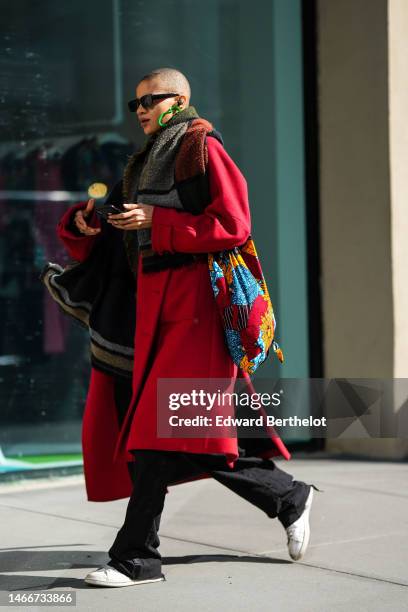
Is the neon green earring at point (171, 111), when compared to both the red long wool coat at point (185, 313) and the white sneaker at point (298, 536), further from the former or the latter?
the white sneaker at point (298, 536)

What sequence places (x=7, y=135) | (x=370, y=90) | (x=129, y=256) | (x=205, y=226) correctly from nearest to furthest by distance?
(x=205, y=226)
(x=129, y=256)
(x=7, y=135)
(x=370, y=90)

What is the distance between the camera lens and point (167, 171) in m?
4.41

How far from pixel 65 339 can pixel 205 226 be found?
9.67ft

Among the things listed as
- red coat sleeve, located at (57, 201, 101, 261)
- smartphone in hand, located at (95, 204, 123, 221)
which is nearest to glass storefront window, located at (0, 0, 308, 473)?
red coat sleeve, located at (57, 201, 101, 261)

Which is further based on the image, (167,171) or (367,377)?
(367,377)

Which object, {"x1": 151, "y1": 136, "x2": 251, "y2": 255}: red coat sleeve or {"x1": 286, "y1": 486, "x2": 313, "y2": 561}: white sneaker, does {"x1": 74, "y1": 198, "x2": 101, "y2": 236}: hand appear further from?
{"x1": 286, "y1": 486, "x2": 313, "y2": 561}: white sneaker

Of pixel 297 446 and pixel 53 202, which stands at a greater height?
pixel 53 202

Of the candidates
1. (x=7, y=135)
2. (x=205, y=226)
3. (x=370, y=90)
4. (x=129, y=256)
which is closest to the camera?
(x=205, y=226)

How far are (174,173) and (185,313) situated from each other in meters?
0.52

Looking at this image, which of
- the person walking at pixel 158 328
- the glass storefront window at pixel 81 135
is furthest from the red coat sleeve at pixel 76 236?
the glass storefront window at pixel 81 135

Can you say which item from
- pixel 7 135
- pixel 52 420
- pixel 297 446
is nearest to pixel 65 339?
pixel 52 420

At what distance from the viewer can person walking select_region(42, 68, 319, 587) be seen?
14.1 feet

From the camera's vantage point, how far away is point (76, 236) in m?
4.66

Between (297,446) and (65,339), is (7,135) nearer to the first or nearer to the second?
(65,339)
